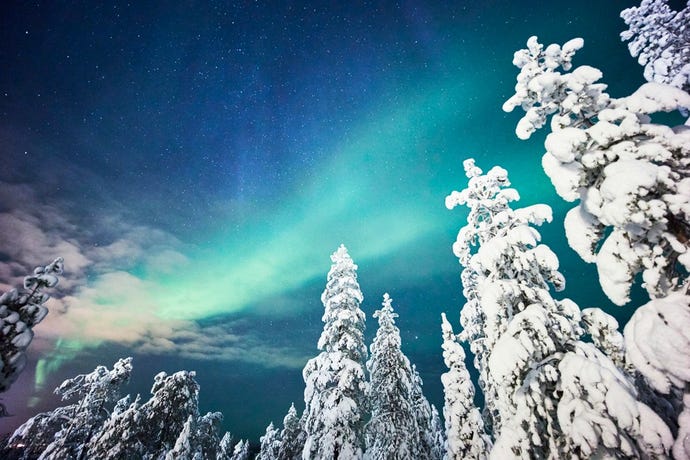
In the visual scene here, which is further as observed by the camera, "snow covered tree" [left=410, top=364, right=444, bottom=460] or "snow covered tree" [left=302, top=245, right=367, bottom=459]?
"snow covered tree" [left=410, top=364, right=444, bottom=460]

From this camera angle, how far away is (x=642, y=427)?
5.20m

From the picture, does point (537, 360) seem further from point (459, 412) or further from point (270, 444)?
point (270, 444)

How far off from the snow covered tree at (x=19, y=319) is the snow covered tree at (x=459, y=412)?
70.1ft

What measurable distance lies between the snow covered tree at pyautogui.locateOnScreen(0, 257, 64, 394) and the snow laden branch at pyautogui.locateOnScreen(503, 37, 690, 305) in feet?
63.4

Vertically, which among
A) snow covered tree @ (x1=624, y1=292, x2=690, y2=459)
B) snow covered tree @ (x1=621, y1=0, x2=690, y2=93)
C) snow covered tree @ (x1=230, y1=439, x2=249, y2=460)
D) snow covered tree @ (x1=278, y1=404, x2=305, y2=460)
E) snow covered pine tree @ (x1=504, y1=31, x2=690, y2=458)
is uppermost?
snow covered tree @ (x1=621, y1=0, x2=690, y2=93)

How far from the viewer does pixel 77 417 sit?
24828 millimetres

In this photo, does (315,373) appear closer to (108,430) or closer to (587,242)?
(587,242)

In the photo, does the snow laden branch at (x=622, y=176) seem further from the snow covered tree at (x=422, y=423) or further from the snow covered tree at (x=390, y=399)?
the snow covered tree at (x=422, y=423)

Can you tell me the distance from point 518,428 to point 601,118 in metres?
7.59

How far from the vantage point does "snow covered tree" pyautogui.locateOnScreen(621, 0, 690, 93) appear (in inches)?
506

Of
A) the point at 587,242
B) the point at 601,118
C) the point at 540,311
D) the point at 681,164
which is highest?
the point at 601,118

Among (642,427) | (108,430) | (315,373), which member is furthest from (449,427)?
(108,430)

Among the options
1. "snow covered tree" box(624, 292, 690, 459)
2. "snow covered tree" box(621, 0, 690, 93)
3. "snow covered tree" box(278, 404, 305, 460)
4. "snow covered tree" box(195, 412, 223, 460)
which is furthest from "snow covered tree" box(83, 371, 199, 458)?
"snow covered tree" box(621, 0, 690, 93)

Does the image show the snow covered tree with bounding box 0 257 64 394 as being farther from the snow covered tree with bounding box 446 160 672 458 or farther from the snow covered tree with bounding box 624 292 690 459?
the snow covered tree with bounding box 624 292 690 459
